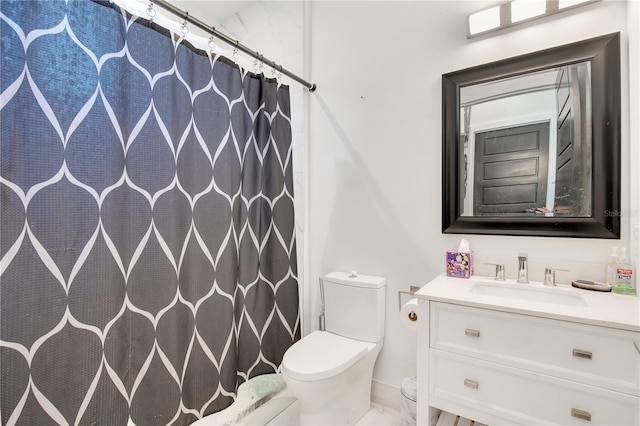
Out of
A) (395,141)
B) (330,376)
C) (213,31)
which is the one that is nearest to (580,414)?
(330,376)

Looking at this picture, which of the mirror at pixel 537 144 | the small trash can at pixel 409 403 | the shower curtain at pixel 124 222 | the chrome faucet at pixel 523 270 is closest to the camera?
the shower curtain at pixel 124 222

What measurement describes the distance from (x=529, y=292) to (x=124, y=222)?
1.67 m

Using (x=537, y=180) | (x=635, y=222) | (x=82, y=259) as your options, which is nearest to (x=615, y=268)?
(x=635, y=222)

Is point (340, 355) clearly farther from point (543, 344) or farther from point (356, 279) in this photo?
point (543, 344)

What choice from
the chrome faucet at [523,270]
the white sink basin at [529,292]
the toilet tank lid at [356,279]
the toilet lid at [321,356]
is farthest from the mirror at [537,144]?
the toilet lid at [321,356]

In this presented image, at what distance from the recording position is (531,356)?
1.04 metres

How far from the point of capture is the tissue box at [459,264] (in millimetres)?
1455

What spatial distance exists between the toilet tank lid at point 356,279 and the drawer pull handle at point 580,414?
2.98 feet

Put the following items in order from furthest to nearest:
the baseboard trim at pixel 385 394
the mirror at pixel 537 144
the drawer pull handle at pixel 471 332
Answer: the baseboard trim at pixel 385 394, the mirror at pixel 537 144, the drawer pull handle at pixel 471 332

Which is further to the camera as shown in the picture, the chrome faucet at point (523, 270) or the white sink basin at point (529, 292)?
the chrome faucet at point (523, 270)

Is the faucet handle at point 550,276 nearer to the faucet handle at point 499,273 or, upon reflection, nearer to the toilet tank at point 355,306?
the faucet handle at point 499,273

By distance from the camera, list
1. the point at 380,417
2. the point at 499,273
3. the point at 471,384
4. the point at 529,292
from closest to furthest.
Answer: the point at 471,384, the point at 529,292, the point at 499,273, the point at 380,417

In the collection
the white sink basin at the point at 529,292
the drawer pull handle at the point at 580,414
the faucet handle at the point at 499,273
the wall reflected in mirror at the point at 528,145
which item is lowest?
the drawer pull handle at the point at 580,414

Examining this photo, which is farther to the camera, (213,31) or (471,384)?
(213,31)
